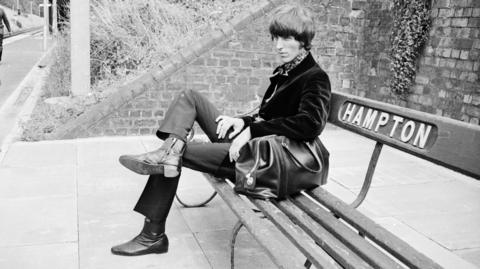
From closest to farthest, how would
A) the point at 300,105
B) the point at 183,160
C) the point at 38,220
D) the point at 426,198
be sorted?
the point at 300,105 → the point at 183,160 → the point at 38,220 → the point at 426,198

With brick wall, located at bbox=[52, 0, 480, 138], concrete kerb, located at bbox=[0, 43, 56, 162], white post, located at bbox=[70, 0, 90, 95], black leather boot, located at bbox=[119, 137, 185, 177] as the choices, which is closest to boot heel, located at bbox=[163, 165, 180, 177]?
black leather boot, located at bbox=[119, 137, 185, 177]

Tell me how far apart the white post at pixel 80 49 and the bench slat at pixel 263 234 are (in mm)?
4429

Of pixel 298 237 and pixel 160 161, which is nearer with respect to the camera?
pixel 298 237

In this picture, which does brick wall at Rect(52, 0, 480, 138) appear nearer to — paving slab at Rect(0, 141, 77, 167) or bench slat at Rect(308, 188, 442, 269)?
paving slab at Rect(0, 141, 77, 167)

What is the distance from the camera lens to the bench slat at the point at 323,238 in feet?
7.22

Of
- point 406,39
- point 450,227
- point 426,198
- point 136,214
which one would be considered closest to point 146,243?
point 136,214

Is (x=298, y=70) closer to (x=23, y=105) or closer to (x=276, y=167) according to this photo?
(x=276, y=167)

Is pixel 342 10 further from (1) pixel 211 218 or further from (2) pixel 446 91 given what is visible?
(1) pixel 211 218

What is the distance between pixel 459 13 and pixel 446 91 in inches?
38.4

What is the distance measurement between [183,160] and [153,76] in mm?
3498

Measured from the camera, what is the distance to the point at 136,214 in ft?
13.2

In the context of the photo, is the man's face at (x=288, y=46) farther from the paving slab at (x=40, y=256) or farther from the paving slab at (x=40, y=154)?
the paving slab at (x=40, y=154)

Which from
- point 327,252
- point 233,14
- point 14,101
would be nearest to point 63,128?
point 233,14

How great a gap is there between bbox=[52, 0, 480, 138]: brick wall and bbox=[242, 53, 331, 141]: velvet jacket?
122 inches
